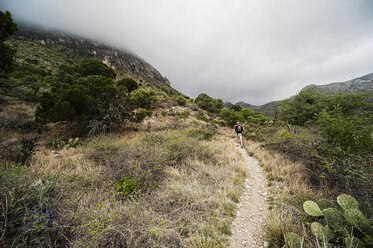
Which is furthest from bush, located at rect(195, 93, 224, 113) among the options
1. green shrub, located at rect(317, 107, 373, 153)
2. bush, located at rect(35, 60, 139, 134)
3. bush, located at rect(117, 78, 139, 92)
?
green shrub, located at rect(317, 107, 373, 153)

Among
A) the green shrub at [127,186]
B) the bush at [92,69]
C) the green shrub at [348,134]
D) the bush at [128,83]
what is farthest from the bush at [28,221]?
the bush at [92,69]

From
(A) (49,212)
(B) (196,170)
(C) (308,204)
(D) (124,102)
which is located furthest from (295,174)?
(D) (124,102)

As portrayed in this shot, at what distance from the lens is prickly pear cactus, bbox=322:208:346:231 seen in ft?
5.99

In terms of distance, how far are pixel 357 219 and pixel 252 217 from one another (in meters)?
1.64

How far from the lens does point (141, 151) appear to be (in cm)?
448

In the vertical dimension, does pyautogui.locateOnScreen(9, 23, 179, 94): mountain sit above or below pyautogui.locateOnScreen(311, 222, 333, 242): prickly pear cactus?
above

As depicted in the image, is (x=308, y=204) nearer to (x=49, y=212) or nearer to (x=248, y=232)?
(x=248, y=232)

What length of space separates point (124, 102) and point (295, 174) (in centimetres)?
1033

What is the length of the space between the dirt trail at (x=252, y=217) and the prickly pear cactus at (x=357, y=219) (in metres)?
1.30

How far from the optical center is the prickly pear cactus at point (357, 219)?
162cm

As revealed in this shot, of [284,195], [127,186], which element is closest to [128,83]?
[127,186]

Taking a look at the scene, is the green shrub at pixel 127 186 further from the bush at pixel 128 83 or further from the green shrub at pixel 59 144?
the bush at pixel 128 83

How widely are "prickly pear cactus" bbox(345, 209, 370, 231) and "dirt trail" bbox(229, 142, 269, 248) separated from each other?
130cm

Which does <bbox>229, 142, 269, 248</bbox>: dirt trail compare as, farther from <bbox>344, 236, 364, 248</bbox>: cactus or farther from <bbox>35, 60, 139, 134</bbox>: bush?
<bbox>35, 60, 139, 134</bbox>: bush
